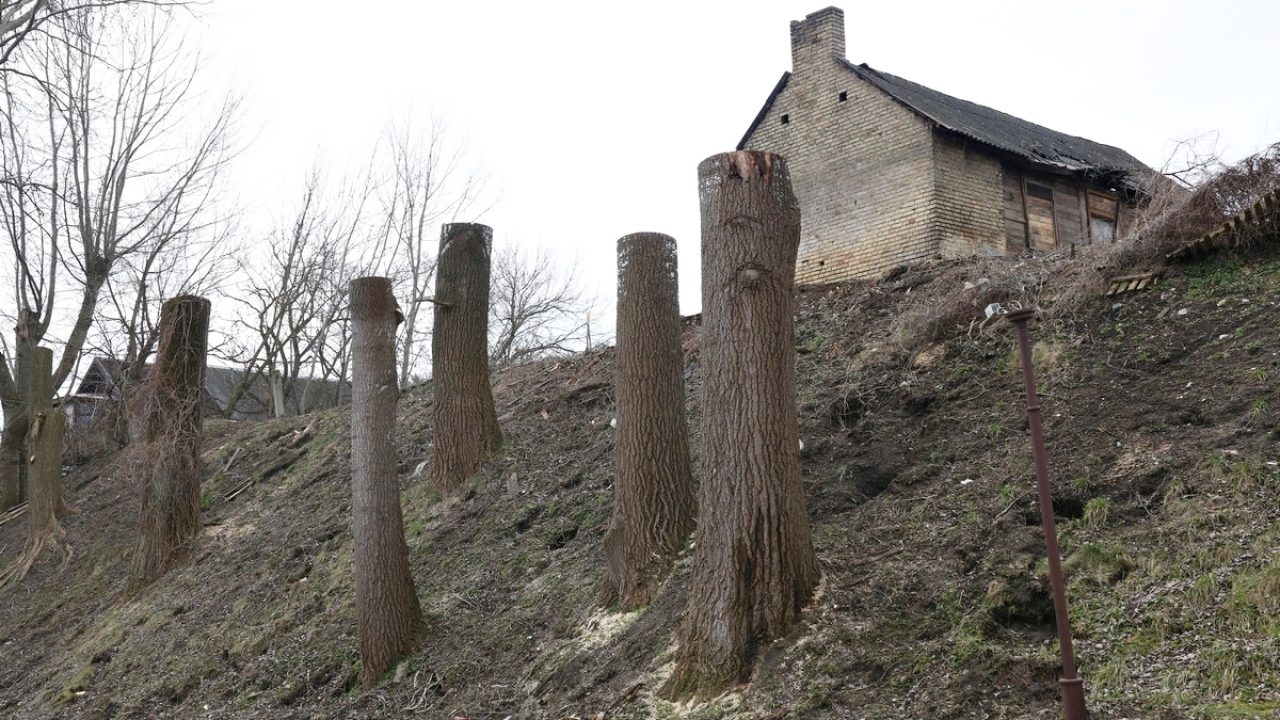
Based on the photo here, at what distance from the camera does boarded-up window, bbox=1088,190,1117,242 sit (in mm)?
21094

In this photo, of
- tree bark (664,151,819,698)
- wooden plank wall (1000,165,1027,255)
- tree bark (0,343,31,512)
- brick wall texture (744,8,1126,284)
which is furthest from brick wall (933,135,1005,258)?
tree bark (0,343,31,512)

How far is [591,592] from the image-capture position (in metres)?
8.95

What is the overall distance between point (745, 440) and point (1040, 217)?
14680 mm

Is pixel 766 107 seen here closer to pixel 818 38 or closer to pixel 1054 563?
pixel 818 38

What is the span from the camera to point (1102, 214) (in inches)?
843

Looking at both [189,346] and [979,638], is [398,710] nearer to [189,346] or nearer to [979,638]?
[979,638]

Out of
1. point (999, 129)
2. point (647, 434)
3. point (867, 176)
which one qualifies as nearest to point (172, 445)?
point (647, 434)

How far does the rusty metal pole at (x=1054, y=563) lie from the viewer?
207 inches

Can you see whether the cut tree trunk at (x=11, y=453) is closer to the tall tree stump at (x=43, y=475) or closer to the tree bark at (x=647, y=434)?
the tall tree stump at (x=43, y=475)

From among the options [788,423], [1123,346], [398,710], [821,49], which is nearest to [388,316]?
[398,710]

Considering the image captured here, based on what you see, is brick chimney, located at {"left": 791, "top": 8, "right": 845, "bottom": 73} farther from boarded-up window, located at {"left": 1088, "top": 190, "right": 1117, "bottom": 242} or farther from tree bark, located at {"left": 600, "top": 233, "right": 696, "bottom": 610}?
tree bark, located at {"left": 600, "top": 233, "right": 696, "bottom": 610}

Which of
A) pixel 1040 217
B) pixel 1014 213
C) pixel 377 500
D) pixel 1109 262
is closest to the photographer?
pixel 377 500

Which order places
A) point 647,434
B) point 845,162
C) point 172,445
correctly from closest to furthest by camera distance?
point 647,434
point 172,445
point 845,162

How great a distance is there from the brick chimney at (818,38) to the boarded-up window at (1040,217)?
13.8 ft
